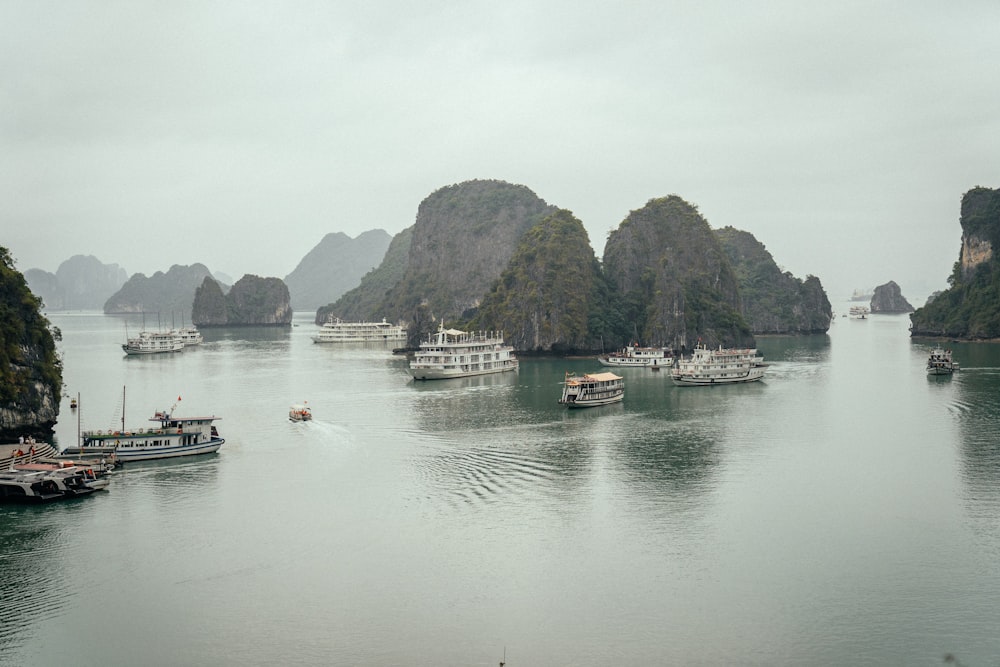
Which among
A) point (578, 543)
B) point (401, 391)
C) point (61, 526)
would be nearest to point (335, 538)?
point (578, 543)

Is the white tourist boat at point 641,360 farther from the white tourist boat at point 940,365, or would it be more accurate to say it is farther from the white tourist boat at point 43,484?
the white tourist boat at point 43,484

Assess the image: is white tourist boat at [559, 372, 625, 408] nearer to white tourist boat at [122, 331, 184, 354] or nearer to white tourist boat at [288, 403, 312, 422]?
white tourist boat at [288, 403, 312, 422]

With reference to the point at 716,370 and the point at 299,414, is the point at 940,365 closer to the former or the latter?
the point at 716,370

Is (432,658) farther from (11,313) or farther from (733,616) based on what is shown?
(11,313)

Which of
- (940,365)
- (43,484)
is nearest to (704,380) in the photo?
(940,365)

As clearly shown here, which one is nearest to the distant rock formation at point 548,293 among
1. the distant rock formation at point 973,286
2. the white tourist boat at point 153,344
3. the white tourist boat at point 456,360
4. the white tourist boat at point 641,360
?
the white tourist boat at point 641,360

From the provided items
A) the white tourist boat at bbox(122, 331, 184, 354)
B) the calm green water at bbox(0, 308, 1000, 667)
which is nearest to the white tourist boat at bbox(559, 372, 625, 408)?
the calm green water at bbox(0, 308, 1000, 667)

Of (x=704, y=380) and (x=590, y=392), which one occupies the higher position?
(x=704, y=380)
